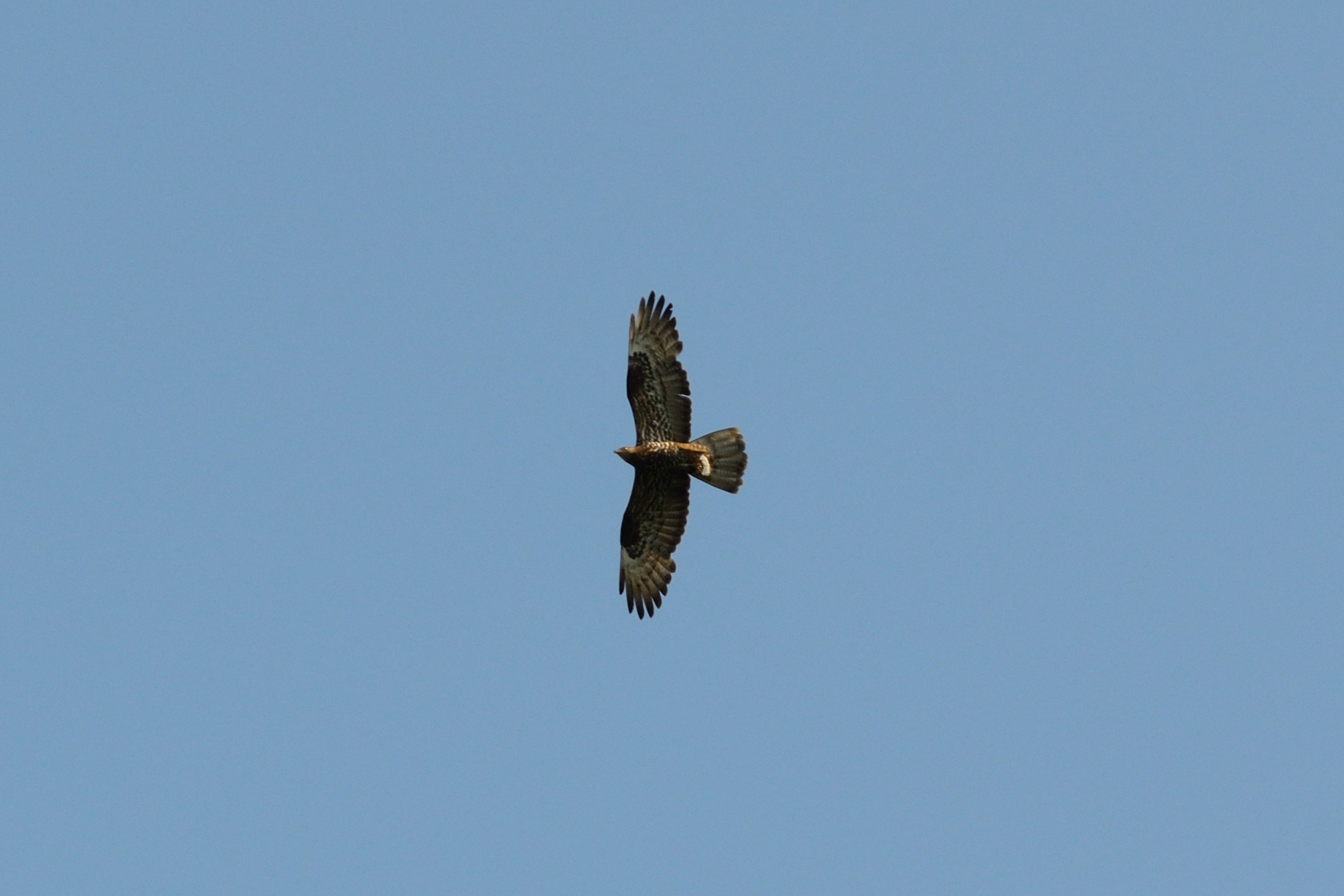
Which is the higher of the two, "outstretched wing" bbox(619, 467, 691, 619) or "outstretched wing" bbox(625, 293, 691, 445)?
"outstretched wing" bbox(625, 293, 691, 445)

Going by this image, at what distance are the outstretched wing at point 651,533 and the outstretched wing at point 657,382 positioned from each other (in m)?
0.57

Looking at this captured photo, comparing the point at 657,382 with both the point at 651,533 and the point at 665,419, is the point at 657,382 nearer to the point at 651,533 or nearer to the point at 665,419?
the point at 665,419

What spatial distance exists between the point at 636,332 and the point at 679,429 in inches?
50.5

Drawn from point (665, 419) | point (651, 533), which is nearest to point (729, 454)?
point (665, 419)

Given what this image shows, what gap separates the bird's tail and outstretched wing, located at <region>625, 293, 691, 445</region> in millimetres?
305

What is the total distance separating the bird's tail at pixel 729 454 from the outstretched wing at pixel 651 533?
0.52 metres

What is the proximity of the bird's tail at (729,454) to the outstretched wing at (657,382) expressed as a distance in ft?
1.00

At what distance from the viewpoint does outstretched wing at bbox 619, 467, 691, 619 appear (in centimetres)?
2325

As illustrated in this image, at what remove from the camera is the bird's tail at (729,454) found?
74.4 feet

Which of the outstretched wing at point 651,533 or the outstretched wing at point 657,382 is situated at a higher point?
the outstretched wing at point 657,382

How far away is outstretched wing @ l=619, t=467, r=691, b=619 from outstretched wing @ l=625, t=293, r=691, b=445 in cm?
57

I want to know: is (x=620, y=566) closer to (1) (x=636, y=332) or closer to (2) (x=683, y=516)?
(2) (x=683, y=516)

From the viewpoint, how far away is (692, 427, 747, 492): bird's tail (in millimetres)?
22672

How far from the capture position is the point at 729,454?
2269 centimetres
